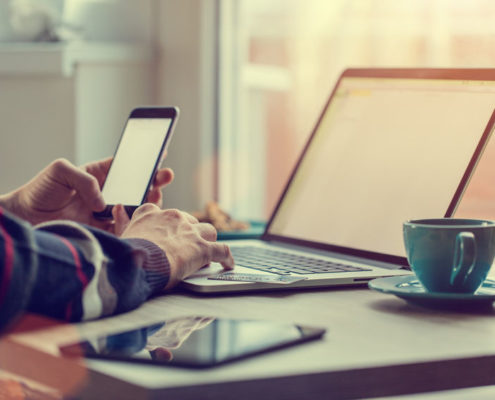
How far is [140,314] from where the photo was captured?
81 cm

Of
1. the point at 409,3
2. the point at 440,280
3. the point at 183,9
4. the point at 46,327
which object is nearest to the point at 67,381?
the point at 46,327

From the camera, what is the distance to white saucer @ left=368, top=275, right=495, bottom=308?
0.83 m

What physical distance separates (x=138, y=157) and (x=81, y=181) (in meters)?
0.11

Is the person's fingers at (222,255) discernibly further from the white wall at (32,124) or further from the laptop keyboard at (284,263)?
the white wall at (32,124)

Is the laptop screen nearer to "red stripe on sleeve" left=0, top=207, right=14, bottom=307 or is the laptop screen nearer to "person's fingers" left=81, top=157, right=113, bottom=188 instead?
"person's fingers" left=81, top=157, right=113, bottom=188

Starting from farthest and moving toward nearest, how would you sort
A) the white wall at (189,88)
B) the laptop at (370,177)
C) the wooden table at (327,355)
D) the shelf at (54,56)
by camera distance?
the white wall at (189,88) → the shelf at (54,56) → the laptop at (370,177) → the wooden table at (327,355)

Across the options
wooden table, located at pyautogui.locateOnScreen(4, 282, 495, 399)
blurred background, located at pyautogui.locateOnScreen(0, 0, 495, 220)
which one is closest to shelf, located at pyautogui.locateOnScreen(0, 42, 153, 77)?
blurred background, located at pyautogui.locateOnScreen(0, 0, 495, 220)

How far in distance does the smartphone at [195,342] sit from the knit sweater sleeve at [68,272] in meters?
0.06

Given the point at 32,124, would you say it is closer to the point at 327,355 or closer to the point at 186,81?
the point at 186,81

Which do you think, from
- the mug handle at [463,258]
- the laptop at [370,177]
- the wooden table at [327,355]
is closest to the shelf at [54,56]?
the laptop at [370,177]

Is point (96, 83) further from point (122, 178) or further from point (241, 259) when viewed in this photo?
point (241, 259)

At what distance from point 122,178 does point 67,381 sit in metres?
0.62

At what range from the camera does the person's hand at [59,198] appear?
3.85ft

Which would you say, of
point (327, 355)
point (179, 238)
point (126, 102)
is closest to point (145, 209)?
point (179, 238)
